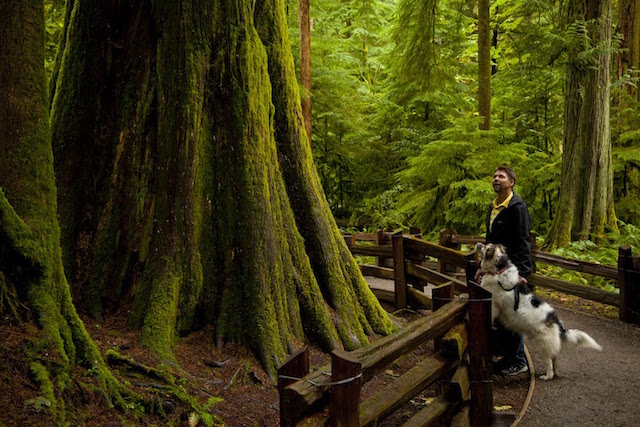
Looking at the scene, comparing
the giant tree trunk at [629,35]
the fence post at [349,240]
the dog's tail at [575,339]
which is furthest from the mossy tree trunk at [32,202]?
the giant tree trunk at [629,35]

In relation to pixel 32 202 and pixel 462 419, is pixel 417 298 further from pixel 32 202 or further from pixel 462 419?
pixel 32 202

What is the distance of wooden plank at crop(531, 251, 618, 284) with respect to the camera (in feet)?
28.2

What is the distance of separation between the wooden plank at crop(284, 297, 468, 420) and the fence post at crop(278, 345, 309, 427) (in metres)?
0.06

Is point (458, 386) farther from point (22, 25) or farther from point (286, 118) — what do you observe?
point (22, 25)

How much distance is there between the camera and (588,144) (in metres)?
12.1

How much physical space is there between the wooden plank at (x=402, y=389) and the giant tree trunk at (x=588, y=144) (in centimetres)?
896

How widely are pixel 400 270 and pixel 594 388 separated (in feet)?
11.9

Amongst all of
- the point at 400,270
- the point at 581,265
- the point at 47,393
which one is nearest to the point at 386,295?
the point at 400,270

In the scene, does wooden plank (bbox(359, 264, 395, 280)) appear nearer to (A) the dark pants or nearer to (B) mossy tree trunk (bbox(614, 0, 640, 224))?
(A) the dark pants

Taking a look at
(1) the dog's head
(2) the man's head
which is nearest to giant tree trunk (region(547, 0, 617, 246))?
(2) the man's head

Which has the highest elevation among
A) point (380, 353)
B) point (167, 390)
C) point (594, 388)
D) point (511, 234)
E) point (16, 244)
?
point (16, 244)

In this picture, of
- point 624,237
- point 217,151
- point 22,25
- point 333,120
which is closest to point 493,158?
point 624,237

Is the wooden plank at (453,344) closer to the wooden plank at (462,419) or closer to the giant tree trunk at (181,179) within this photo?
the wooden plank at (462,419)

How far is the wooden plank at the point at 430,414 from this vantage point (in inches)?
159
